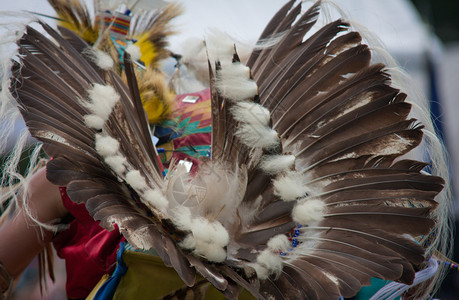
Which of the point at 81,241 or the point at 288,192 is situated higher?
the point at 288,192

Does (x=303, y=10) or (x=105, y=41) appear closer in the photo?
(x=303, y=10)

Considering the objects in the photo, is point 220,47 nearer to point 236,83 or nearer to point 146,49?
point 236,83

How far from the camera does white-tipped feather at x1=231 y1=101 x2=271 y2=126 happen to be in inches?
34.6

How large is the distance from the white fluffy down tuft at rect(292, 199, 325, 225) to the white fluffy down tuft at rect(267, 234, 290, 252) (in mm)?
46

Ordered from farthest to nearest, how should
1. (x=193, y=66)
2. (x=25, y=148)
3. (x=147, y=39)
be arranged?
(x=193, y=66) < (x=147, y=39) < (x=25, y=148)

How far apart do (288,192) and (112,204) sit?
0.35 m

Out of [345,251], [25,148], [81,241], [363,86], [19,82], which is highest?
[363,86]

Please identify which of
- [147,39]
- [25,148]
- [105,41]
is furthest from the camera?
[147,39]

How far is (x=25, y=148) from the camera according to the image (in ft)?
3.78

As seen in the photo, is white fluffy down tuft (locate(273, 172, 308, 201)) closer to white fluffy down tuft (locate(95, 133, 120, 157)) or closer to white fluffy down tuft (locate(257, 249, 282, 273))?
white fluffy down tuft (locate(257, 249, 282, 273))

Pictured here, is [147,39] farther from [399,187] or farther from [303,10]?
[399,187]

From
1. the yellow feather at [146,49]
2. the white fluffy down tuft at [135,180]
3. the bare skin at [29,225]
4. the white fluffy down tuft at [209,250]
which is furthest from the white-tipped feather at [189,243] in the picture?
the yellow feather at [146,49]

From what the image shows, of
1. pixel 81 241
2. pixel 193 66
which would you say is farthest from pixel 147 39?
pixel 81 241

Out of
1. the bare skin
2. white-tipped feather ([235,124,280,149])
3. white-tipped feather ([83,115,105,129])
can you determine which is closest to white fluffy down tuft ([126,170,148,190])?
white-tipped feather ([83,115,105,129])
